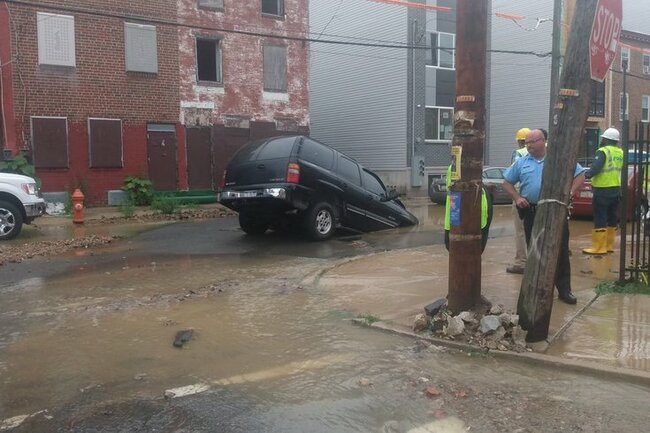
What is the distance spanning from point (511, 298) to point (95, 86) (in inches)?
638

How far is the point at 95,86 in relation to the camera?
1895 centimetres

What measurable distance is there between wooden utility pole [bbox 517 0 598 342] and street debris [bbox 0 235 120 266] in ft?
25.6

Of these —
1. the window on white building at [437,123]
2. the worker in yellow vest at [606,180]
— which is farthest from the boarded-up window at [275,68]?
the worker in yellow vest at [606,180]

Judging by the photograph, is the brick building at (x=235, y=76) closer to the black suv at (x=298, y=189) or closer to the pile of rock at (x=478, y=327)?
the black suv at (x=298, y=189)

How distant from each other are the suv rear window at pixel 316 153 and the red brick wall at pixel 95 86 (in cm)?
1027

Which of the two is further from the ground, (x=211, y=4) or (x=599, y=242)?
(x=211, y=4)

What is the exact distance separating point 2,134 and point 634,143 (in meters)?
16.8

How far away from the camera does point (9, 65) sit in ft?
57.7

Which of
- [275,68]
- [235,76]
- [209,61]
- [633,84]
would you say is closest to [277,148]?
[235,76]

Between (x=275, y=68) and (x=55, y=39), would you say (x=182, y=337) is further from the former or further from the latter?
(x=275, y=68)

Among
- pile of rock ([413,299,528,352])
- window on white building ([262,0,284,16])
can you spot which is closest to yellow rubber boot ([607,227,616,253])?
pile of rock ([413,299,528,352])

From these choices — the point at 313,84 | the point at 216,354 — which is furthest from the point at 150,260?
the point at 313,84

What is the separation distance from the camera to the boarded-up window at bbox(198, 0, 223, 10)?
2088 cm

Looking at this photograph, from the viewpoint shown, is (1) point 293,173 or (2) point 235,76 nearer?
(1) point 293,173
